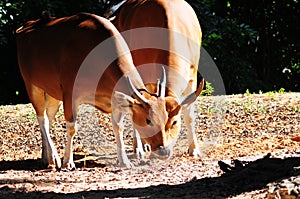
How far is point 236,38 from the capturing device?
14.9 meters

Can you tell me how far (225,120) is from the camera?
10078 millimetres

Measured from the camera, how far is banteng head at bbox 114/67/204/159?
7.12m

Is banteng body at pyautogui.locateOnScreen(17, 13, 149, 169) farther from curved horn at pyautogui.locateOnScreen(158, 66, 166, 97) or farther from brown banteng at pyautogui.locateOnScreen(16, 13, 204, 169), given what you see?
curved horn at pyautogui.locateOnScreen(158, 66, 166, 97)

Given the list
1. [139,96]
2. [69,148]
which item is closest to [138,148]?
[69,148]

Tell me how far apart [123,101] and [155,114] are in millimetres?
376

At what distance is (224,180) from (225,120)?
3799mm

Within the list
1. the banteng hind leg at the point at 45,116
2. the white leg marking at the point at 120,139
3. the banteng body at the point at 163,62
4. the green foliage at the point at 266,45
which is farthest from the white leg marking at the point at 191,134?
the green foliage at the point at 266,45

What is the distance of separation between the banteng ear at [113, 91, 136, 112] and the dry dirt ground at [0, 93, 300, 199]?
67 cm

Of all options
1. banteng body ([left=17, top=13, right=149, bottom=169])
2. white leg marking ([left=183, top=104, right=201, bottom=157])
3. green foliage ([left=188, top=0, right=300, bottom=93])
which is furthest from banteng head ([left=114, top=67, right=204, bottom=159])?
green foliage ([left=188, top=0, right=300, bottom=93])

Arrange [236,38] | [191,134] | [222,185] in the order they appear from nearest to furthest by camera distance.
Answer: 1. [222,185]
2. [191,134]
3. [236,38]

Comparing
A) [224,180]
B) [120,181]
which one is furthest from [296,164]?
[120,181]

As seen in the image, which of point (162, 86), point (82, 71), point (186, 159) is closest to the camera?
point (162, 86)

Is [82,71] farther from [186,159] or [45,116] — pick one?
[186,159]

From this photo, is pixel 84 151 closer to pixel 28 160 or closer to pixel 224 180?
pixel 28 160
